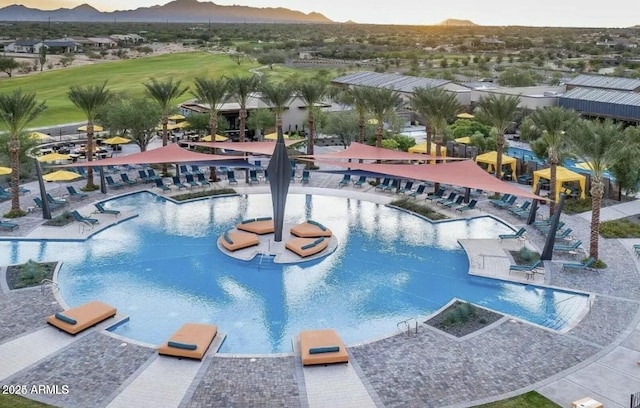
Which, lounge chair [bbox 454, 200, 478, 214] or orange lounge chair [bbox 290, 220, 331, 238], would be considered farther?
lounge chair [bbox 454, 200, 478, 214]

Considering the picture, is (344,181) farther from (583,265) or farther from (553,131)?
(583,265)

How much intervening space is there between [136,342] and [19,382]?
313cm

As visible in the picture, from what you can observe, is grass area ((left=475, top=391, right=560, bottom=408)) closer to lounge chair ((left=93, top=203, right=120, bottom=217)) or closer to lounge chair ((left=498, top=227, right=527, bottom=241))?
lounge chair ((left=498, top=227, right=527, bottom=241))

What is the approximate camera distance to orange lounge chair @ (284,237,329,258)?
934 inches

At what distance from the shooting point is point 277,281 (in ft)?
71.1

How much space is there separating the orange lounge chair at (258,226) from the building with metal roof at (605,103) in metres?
34.5

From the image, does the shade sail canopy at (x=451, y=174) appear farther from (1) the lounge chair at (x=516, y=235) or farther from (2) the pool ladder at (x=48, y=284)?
(2) the pool ladder at (x=48, y=284)

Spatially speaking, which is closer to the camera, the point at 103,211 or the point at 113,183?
the point at 103,211

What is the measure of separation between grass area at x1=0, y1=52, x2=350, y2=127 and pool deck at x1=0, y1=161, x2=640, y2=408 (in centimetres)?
5369

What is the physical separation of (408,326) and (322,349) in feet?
11.1

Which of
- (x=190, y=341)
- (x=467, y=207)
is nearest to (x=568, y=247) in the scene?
(x=467, y=207)

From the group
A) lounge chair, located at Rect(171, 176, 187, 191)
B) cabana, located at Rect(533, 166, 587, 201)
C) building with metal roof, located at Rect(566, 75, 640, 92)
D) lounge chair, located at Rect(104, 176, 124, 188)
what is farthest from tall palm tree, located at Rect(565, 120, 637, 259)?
building with metal roof, located at Rect(566, 75, 640, 92)

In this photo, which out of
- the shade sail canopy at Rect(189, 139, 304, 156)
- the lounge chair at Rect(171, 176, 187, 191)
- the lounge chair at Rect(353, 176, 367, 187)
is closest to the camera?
the shade sail canopy at Rect(189, 139, 304, 156)

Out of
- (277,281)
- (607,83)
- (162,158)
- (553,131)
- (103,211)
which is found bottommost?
(277,281)
